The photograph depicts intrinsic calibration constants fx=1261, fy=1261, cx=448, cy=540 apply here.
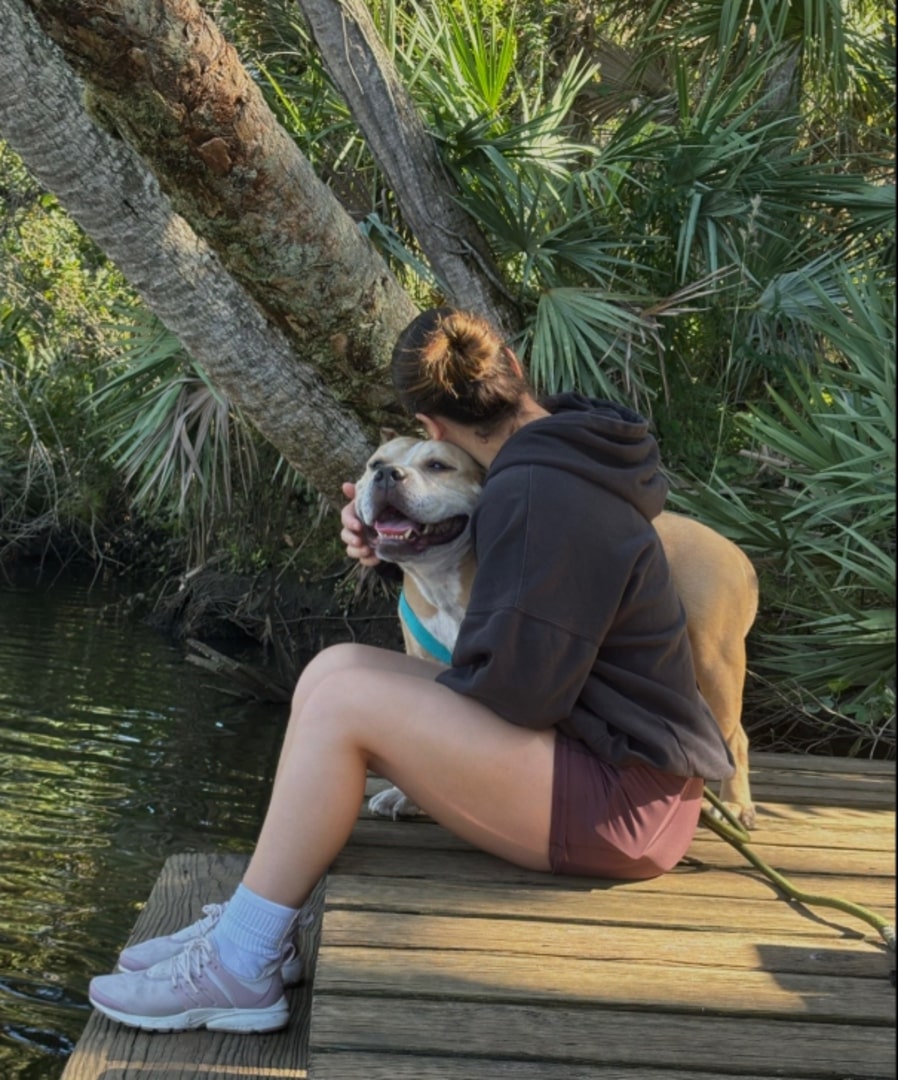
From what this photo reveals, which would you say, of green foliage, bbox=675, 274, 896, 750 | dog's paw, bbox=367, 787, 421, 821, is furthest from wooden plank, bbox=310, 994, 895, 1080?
green foliage, bbox=675, 274, 896, 750

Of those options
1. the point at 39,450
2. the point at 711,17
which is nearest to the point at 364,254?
the point at 711,17

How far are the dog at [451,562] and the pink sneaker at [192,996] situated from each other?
2.48ft

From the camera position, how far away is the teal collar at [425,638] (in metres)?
3.13

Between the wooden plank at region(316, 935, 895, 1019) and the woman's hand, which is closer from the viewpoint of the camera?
the wooden plank at region(316, 935, 895, 1019)

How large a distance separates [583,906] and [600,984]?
0.35 meters

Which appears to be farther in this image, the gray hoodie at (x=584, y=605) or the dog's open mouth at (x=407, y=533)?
the dog's open mouth at (x=407, y=533)

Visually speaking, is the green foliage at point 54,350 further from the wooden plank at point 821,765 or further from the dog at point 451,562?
the dog at point 451,562

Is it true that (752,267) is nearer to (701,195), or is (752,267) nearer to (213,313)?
(701,195)

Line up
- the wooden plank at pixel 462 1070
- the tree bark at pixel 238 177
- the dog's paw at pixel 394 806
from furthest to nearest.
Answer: the tree bark at pixel 238 177, the dog's paw at pixel 394 806, the wooden plank at pixel 462 1070

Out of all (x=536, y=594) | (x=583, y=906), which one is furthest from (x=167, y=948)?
(x=536, y=594)

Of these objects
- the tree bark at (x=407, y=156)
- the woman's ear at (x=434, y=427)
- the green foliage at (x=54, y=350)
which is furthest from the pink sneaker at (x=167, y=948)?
the green foliage at (x=54, y=350)

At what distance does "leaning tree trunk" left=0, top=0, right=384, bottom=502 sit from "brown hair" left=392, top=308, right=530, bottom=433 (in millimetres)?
1520

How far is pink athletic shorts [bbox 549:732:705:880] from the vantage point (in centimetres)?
246

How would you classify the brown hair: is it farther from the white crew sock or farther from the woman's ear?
the white crew sock
